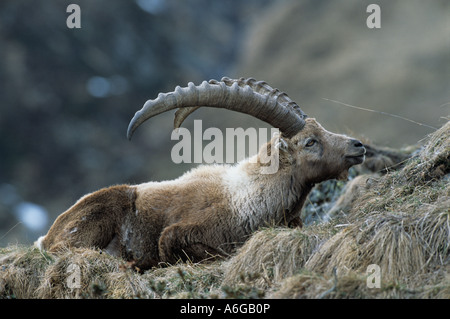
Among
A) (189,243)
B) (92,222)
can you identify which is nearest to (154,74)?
(92,222)

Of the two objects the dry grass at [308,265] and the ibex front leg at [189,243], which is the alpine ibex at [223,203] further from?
the dry grass at [308,265]

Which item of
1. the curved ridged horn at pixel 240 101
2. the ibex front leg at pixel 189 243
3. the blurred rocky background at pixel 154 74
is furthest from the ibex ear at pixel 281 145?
the blurred rocky background at pixel 154 74

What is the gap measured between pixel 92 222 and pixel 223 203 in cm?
210

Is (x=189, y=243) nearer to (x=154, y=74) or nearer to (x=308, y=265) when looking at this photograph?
(x=308, y=265)

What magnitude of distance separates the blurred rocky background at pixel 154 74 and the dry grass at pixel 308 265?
25782 mm

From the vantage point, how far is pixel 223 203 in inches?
356

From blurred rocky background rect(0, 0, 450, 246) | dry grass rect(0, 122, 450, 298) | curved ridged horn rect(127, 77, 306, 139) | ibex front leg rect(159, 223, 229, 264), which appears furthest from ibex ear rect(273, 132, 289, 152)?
blurred rocky background rect(0, 0, 450, 246)

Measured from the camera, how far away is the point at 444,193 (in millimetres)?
7586

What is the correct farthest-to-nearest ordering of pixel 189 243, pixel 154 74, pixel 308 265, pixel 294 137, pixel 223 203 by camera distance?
1. pixel 154 74
2. pixel 294 137
3. pixel 223 203
4. pixel 189 243
5. pixel 308 265

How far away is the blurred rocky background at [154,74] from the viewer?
149 feet

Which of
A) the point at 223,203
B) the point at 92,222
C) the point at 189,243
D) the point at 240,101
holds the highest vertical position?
the point at 240,101

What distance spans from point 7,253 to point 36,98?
195 ft

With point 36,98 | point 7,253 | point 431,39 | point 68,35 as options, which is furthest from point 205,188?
point 68,35

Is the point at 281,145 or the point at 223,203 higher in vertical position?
the point at 281,145
